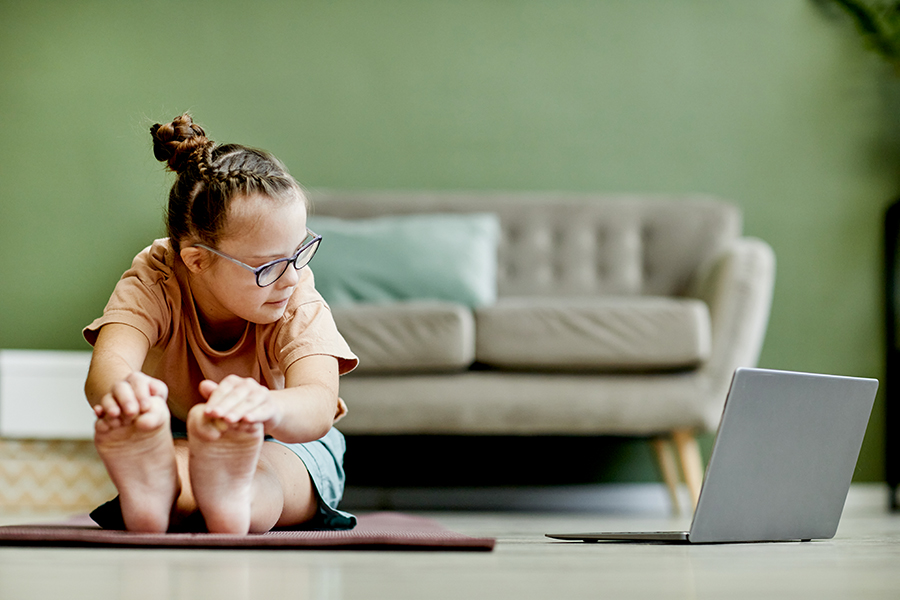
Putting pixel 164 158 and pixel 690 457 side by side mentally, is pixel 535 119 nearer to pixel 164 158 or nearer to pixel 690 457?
pixel 690 457

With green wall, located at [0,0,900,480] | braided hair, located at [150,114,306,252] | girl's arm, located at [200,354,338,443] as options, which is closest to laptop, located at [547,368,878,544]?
girl's arm, located at [200,354,338,443]

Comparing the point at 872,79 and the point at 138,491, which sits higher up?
the point at 872,79

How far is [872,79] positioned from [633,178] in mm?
834

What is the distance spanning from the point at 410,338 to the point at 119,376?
102cm

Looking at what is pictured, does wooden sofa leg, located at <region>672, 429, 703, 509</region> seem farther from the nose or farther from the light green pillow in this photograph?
the nose

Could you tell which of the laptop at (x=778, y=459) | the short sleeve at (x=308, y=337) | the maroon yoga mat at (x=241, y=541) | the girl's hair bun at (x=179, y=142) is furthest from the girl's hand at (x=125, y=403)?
the laptop at (x=778, y=459)

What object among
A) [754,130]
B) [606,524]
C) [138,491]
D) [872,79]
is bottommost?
[606,524]

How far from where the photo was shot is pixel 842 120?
8.82 ft

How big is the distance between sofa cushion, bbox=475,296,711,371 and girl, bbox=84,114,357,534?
0.80 meters

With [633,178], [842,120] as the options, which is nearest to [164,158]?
[633,178]

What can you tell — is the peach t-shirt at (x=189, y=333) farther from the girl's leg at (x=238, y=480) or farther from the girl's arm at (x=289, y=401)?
the girl's leg at (x=238, y=480)

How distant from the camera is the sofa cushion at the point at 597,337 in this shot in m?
1.90

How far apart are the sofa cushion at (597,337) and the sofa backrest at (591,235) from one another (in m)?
0.56

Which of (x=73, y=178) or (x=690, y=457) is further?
(x=73, y=178)
